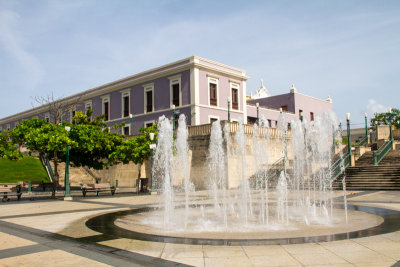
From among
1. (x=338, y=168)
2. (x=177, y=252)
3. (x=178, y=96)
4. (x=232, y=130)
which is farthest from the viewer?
(x=178, y=96)

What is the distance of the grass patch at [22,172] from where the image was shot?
27100mm

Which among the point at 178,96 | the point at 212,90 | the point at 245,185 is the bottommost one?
the point at 245,185

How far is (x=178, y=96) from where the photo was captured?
96.8 feet

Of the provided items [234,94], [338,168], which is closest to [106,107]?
[234,94]

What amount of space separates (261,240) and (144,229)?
2.58 meters

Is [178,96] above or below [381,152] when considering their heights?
above

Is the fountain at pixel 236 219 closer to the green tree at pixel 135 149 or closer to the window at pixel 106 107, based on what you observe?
the green tree at pixel 135 149

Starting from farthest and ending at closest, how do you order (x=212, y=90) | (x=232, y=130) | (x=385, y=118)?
(x=385, y=118)
(x=212, y=90)
(x=232, y=130)

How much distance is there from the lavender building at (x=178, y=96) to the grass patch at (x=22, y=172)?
8.10 metres

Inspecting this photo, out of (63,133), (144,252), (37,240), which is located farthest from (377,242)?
(63,133)

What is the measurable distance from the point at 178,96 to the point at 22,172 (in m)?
14.5

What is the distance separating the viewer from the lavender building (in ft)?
93.6

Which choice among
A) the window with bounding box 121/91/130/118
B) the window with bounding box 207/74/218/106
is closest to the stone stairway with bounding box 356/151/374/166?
the window with bounding box 207/74/218/106

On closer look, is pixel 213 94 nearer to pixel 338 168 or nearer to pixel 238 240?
pixel 338 168
